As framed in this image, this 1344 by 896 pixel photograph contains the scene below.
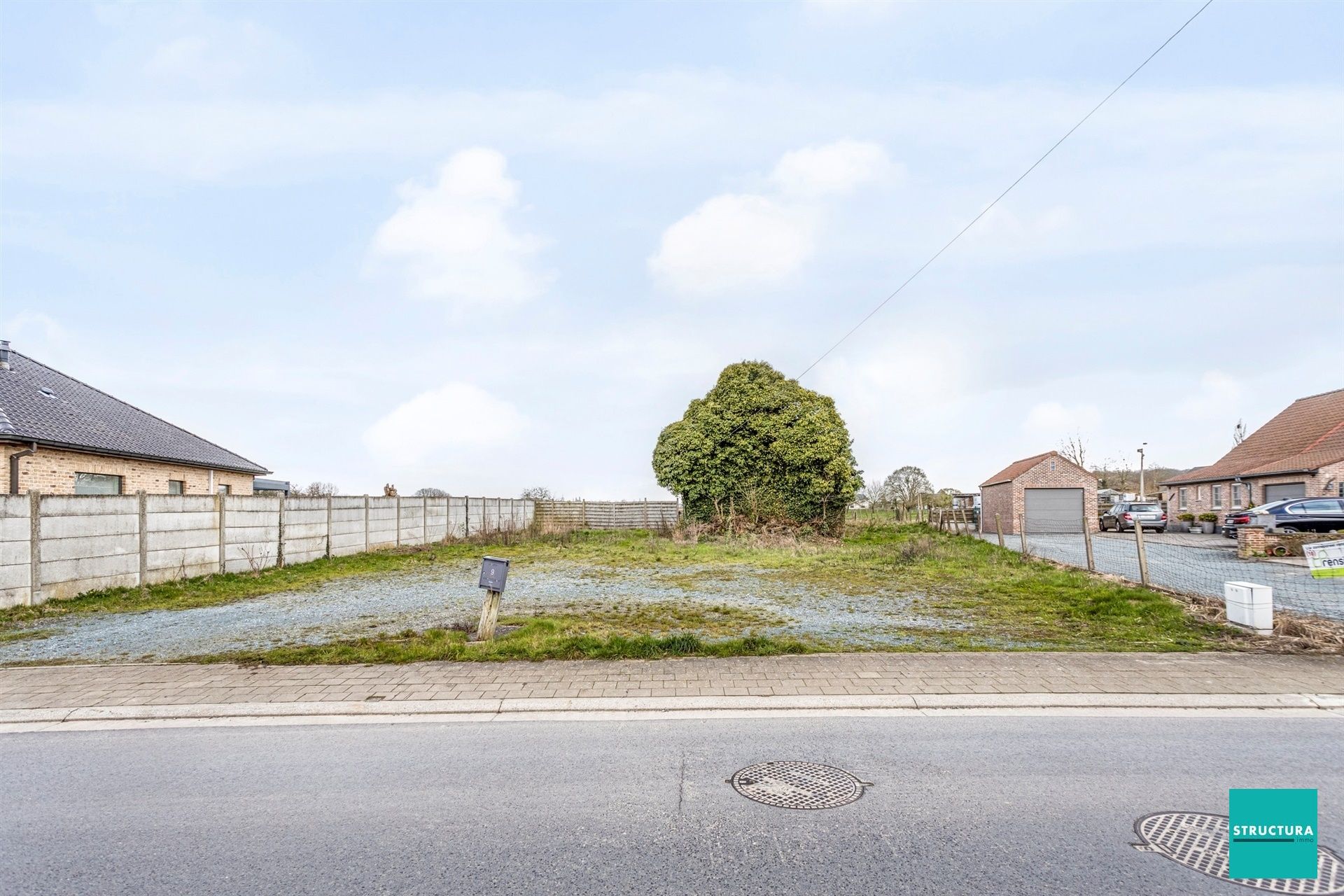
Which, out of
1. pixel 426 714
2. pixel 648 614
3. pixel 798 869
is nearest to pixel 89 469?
pixel 648 614

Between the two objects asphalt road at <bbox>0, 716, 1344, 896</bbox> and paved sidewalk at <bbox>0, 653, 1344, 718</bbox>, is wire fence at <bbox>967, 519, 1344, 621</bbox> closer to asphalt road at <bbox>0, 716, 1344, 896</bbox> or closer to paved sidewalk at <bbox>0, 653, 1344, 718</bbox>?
paved sidewalk at <bbox>0, 653, 1344, 718</bbox>

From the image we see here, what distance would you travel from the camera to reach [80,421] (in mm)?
20688

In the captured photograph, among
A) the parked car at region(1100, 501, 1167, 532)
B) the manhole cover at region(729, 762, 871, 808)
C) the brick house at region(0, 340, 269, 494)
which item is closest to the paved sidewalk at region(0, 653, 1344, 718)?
the manhole cover at region(729, 762, 871, 808)

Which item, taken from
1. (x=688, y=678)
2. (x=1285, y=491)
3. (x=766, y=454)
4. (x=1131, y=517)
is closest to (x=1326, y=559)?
(x=688, y=678)

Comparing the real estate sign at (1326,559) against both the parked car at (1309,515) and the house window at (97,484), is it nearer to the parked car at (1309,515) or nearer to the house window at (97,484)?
the parked car at (1309,515)

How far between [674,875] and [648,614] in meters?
7.06

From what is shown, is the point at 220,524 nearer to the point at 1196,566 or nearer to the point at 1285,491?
the point at 1196,566

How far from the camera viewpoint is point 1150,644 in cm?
796

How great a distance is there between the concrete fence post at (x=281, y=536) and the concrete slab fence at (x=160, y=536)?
0.02 metres

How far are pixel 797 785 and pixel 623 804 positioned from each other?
1053 mm

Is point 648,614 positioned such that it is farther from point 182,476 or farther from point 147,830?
point 182,476

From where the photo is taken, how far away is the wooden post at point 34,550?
11.2 m

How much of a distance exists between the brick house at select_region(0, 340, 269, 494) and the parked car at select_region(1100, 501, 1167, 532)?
36159mm

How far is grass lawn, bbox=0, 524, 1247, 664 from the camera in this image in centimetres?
771
